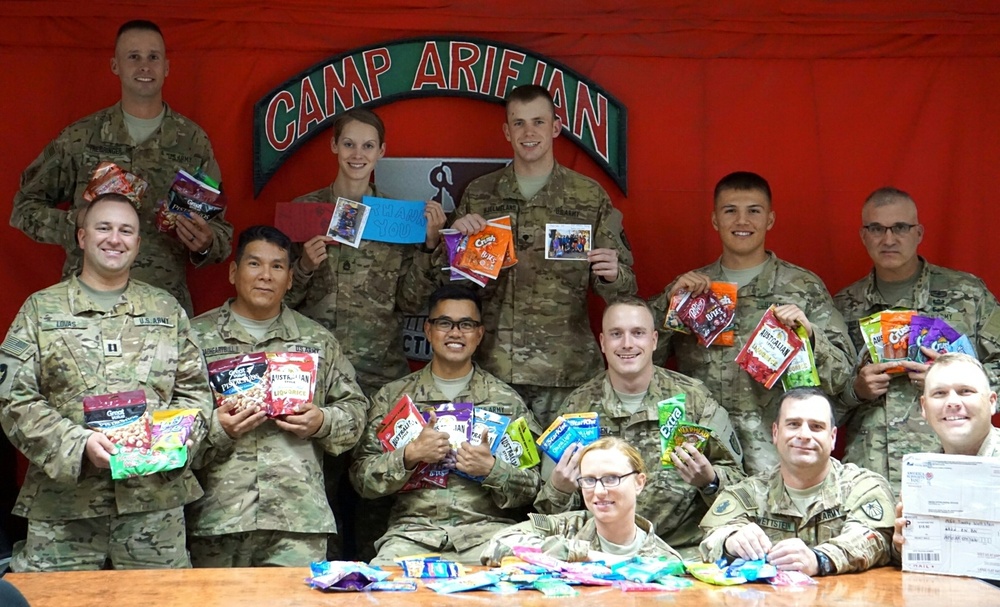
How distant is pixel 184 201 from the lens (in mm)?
5922

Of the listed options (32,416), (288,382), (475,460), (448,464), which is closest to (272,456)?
(288,382)

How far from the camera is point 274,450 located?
5.50 m

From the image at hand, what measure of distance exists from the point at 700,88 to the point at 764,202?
1.02 meters

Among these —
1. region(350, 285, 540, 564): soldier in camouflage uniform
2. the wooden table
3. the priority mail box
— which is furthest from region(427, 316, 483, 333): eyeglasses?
the priority mail box

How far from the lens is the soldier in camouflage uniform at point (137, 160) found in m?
6.05

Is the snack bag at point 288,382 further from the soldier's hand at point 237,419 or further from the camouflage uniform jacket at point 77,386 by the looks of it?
the camouflage uniform jacket at point 77,386

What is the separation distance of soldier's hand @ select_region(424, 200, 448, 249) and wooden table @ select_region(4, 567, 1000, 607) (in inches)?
91.2

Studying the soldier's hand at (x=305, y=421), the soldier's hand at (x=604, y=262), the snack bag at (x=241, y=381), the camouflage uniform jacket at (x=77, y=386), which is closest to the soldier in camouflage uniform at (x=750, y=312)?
the soldier's hand at (x=604, y=262)

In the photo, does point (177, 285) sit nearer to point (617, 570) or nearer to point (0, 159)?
point (0, 159)

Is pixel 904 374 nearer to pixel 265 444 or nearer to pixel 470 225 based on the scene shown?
pixel 470 225

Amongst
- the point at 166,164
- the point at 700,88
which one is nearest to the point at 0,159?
the point at 166,164

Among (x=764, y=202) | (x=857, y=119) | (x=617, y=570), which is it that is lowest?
(x=617, y=570)

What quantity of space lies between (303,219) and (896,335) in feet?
9.74

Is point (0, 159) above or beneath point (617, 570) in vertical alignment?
above
